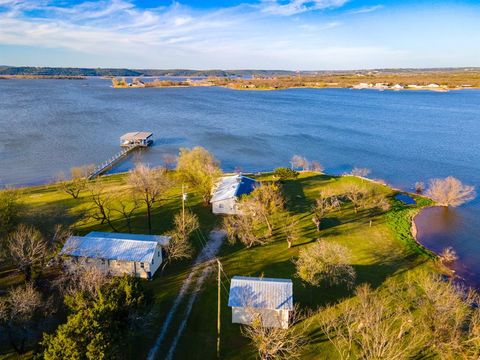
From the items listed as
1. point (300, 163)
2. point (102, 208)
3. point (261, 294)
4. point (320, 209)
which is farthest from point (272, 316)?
point (300, 163)

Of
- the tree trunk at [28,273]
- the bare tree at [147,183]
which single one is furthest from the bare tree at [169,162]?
the tree trunk at [28,273]

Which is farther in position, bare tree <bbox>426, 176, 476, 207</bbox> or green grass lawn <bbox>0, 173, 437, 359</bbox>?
bare tree <bbox>426, 176, 476, 207</bbox>

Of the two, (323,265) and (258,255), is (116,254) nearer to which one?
(258,255)

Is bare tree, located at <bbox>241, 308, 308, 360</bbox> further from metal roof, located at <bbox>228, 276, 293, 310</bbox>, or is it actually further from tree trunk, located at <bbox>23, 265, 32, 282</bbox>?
tree trunk, located at <bbox>23, 265, 32, 282</bbox>

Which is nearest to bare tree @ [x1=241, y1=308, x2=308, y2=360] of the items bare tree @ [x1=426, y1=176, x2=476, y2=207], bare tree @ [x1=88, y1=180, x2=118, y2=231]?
bare tree @ [x1=88, y1=180, x2=118, y2=231]

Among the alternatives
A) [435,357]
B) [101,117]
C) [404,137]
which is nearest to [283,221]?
[435,357]

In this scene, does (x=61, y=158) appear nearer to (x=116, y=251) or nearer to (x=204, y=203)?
(x=204, y=203)
